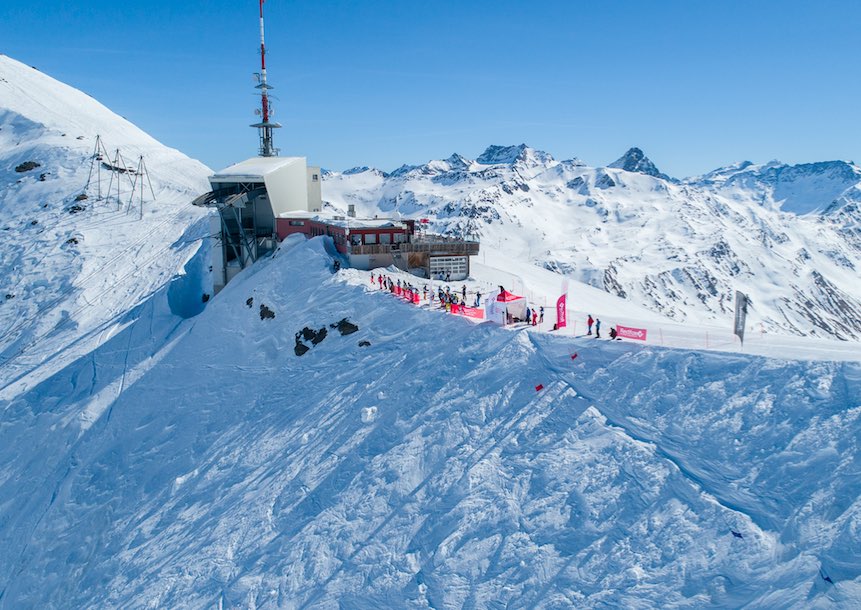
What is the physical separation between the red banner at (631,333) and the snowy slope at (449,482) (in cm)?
96

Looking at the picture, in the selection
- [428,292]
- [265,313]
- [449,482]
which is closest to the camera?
[449,482]

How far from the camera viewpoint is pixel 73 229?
58.6 m

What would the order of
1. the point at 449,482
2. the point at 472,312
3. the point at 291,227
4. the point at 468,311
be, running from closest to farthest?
1. the point at 449,482
2. the point at 472,312
3. the point at 468,311
4. the point at 291,227

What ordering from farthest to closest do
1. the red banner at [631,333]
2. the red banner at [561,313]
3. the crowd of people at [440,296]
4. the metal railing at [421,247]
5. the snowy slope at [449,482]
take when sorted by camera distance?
the metal railing at [421,247]
the crowd of people at [440,296]
the red banner at [561,313]
the red banner at [631,333]
the snowy slope at [449,482]

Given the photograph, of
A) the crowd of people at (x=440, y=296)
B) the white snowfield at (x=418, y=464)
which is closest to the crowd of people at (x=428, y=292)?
the crowd of people at (x=440, y=296)

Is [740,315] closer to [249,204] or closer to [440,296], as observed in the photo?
[440,296]

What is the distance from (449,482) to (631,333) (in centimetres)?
945

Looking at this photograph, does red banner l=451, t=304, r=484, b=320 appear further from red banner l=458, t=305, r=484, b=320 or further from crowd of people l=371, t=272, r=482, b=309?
crowd of people l=371, t=272, r=482, b=309

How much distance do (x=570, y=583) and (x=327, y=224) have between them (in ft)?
103

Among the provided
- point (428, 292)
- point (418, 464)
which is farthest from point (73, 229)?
point (418, 464)

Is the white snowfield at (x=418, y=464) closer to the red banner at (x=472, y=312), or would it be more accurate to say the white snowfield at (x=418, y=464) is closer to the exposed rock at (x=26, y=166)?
the red banner at (x=472, y=312)

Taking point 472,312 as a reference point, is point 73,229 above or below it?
above

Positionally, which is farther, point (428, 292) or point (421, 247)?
point (421, 247)

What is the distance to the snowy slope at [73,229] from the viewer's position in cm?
4528
